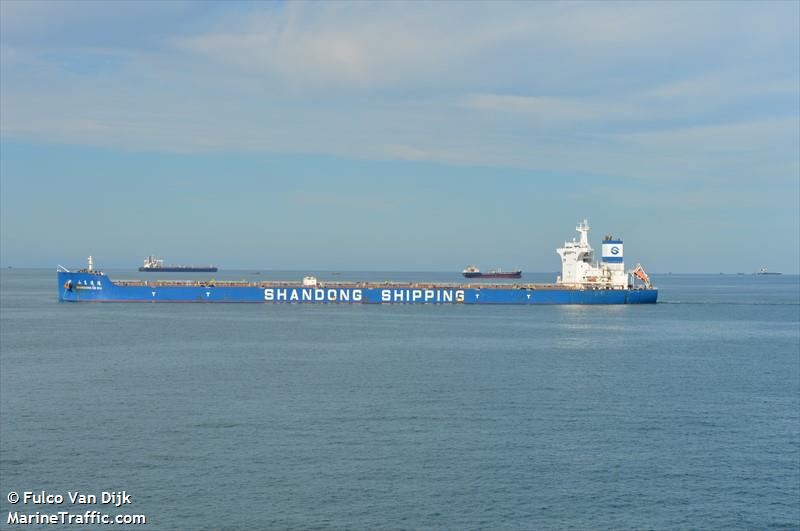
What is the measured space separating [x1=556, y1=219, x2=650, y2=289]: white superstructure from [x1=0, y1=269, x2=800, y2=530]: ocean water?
1670 inches

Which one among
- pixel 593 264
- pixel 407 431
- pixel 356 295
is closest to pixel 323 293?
pixel 356 295

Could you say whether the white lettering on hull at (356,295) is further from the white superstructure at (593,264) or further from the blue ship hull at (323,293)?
the white superstructure at (593,264)

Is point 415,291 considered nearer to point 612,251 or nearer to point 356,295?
point 356,295

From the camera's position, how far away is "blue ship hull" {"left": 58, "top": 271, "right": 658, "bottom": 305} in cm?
11481

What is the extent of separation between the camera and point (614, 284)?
11669 cm

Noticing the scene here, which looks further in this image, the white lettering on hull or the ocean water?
the white lettering on hull

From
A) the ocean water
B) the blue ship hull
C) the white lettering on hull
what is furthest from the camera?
the white lettering on hull

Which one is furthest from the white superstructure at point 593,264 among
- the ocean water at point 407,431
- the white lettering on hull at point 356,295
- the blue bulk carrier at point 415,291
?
the ocean water at point 407,431

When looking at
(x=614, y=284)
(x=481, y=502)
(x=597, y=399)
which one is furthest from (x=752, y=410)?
(x=614, y=284)

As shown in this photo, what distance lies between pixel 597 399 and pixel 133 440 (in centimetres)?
2587

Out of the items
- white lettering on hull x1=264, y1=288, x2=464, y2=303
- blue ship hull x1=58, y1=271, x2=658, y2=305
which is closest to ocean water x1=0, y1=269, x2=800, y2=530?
blue ship hull x1=58, y1=271, x2=658, y2=305

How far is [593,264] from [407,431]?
87107mm

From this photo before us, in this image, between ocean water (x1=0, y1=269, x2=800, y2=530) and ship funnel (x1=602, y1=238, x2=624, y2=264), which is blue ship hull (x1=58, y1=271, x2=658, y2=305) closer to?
ship funnel (x1=602, y1=238, x2=624, y2=264)

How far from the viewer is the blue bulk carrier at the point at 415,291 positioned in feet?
378
